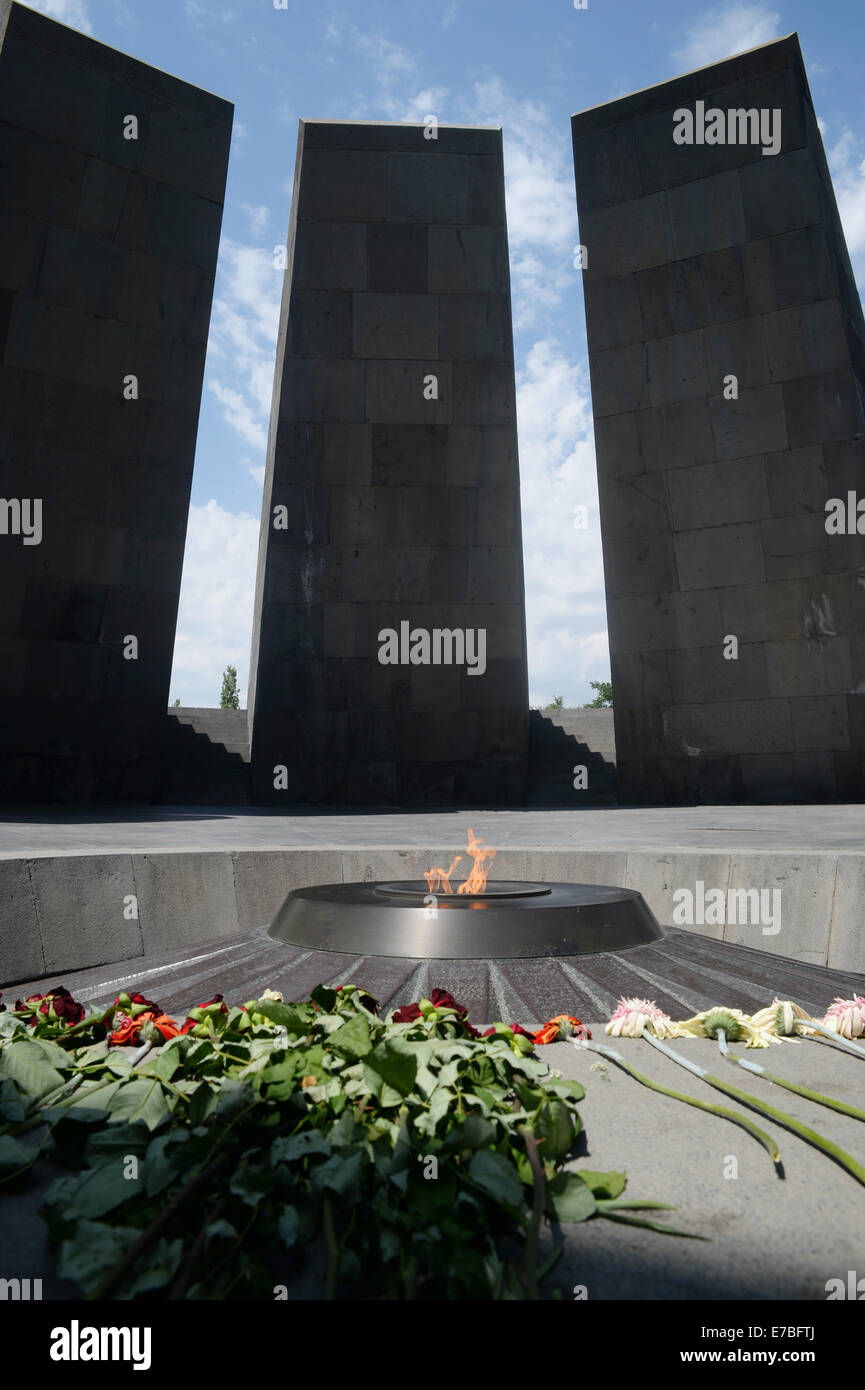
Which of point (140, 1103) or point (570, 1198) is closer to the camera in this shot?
point (570, 1198)

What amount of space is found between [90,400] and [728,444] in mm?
9651

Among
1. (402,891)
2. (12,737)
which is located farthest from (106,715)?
(402,891)

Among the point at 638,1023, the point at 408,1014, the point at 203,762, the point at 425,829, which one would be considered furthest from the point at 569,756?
the point at 408,1014

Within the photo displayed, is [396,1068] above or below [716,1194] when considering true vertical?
above

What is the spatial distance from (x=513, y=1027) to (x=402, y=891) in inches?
74.6

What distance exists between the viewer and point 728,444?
44.8 feet

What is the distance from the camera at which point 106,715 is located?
41.8 feet

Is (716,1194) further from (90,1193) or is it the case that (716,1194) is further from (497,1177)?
(90,1193)

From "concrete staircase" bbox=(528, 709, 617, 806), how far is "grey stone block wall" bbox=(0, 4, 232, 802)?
20.6 feet

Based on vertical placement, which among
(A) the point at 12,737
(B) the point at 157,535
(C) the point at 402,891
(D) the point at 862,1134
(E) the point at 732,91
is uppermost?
(E) the point at 732,91

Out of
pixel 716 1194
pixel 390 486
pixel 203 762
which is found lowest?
pixel 716 1194

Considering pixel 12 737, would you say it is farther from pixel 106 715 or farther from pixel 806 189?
pixel 806 189

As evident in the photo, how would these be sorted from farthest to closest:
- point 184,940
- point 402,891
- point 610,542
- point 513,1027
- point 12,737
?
1. point 610,542
2. point 12,737
3. point 184,940
4. point 402,891
5. point 513,1027

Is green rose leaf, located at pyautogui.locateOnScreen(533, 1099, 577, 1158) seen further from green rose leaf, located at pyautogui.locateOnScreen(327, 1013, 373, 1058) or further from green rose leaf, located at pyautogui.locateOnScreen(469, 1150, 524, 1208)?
green rose leaf, located at pyautogui.locateOnScreen(327, 1013, 373, 1058)
